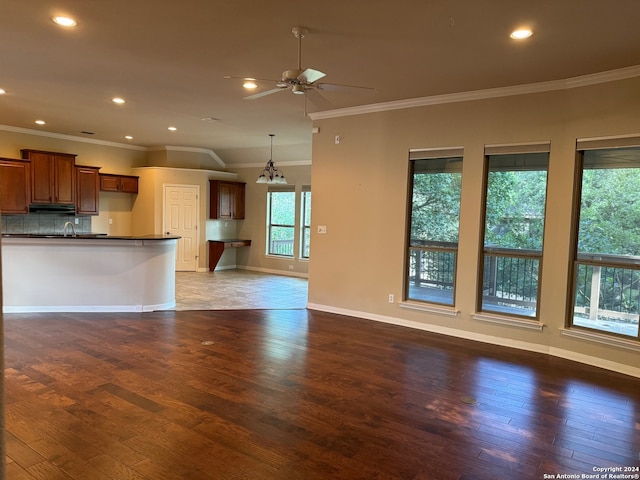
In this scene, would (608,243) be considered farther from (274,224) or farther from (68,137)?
(68,137)

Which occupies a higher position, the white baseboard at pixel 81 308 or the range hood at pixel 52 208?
the range hood at pixel 52 208

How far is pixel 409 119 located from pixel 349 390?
11.3ft

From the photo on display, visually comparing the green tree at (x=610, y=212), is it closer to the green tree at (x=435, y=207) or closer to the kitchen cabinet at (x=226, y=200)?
the green tree at (x=435, y=207)

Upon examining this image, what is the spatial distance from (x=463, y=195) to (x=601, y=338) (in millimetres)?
2008

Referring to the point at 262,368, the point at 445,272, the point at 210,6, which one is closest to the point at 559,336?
the point at 445,272

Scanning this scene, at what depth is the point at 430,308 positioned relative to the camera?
5.32 metres

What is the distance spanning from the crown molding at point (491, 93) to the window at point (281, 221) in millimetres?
3821

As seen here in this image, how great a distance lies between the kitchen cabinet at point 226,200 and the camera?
32.4ft

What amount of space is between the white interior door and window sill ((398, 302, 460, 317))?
228 inches

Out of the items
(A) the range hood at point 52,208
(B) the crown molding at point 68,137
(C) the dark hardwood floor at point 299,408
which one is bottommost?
(C) the dark hardwood floor at point 299,408

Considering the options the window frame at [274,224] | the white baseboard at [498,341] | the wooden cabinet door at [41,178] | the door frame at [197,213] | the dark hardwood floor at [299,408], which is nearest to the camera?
the dark hardwood floor at [299,408]

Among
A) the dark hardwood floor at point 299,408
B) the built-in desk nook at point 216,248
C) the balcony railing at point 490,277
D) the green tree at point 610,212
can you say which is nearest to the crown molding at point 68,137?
the built-in desk nook at point 216,248

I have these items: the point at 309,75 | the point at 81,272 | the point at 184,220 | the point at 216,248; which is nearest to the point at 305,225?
the point at 216,248

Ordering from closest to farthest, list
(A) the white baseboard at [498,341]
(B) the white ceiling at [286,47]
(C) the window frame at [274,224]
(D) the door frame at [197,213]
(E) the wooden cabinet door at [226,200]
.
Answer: (B) the white ceiling at [286,47], (A) the white baseboard at [498,341], (D) the door frame at [197,213], (C) the window frame at [274,224], (E) the wooden cabinet door at [226,200]
